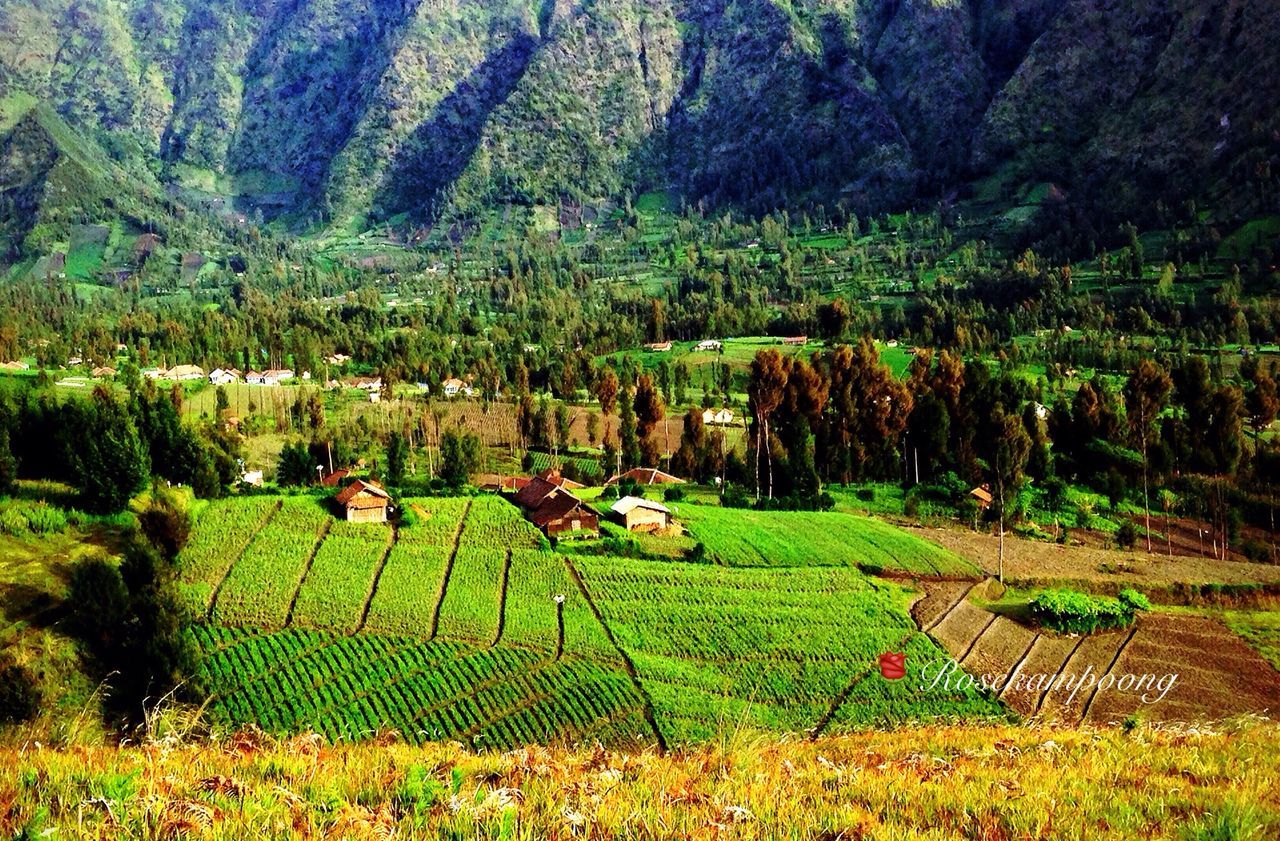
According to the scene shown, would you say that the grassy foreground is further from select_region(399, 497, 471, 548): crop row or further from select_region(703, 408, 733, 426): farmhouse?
select_region(703, 408, 733, 426): farmhouse

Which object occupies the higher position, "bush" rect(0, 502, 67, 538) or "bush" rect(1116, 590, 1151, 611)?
"bush" rect(0, 502, 67, 538)

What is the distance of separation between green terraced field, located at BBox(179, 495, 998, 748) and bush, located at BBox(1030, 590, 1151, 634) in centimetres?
753

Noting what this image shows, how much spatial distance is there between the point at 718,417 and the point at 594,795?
335ft

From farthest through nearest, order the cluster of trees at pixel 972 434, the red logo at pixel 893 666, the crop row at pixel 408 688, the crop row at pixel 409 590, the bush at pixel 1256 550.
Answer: the cluster of trees at pixel 972 434
the bush at pixel 1256 550
the crop row at pixel 409 590
the red logo at pixel 893 666
the crop row at pixel 408 688

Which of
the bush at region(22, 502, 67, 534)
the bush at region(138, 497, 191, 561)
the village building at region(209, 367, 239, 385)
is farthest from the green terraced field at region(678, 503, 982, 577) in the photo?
the village building at region(209, 367, 239, 385)

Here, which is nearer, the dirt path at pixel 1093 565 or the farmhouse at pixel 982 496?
the dirt path at pixel 1093 565

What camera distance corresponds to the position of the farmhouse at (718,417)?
105 metres

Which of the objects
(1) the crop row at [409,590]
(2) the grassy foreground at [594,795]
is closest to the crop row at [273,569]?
(1) the crop row at [409,590]

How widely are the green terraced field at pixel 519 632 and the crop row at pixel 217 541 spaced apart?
0.39 feet

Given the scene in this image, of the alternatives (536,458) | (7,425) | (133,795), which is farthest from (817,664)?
(536,458)

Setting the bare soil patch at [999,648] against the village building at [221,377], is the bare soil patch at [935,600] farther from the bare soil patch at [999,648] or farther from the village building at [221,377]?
the village building at [221,377]

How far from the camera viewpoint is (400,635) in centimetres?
3778

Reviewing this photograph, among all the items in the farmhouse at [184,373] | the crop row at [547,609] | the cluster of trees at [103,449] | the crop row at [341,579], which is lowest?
the crop row at [547,609]

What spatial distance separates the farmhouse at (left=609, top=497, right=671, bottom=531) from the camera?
52812mm
